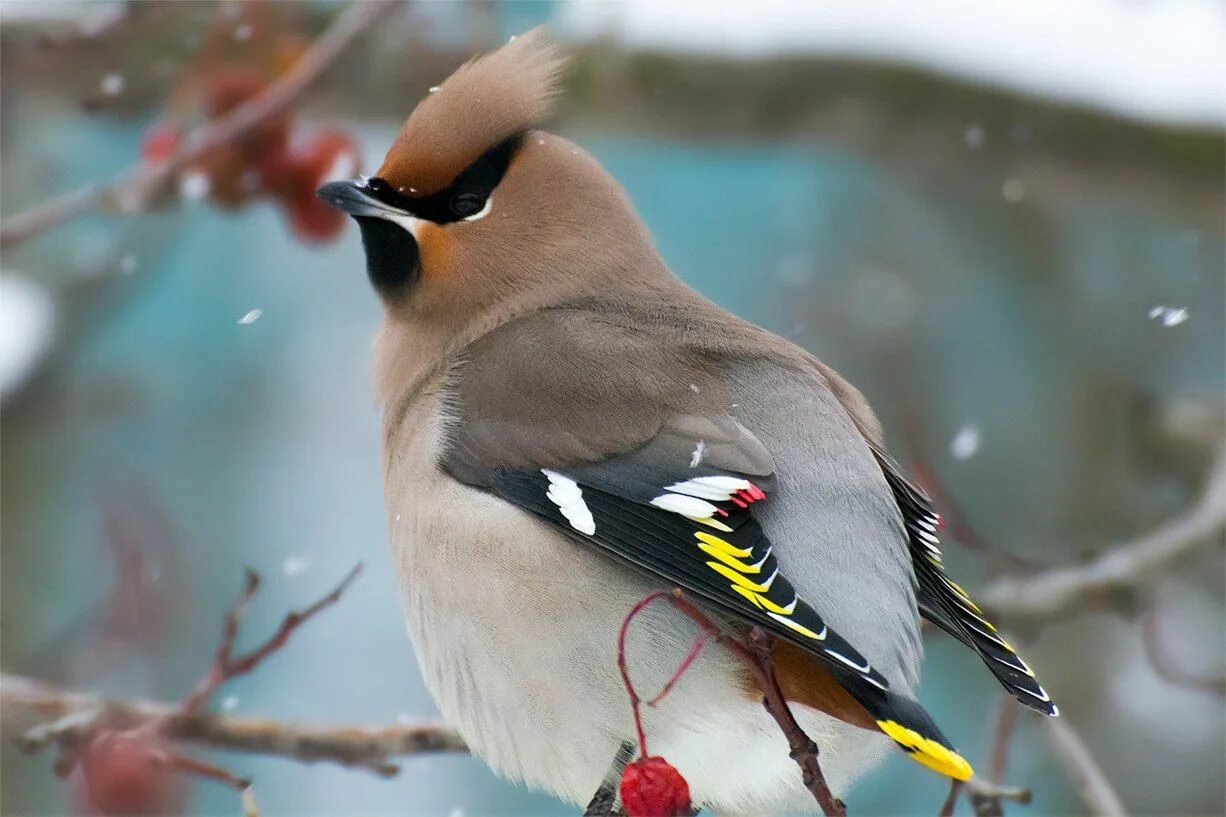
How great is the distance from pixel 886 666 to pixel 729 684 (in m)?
0.34

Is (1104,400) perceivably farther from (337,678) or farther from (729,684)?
(729,684)

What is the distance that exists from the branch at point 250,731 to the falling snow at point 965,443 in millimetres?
3610

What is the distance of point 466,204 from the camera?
131 inches

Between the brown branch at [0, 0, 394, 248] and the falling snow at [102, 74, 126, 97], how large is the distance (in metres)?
0.90

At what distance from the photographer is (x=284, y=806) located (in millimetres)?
6062

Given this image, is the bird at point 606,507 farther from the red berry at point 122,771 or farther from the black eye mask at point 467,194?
the red berry at point 122,771

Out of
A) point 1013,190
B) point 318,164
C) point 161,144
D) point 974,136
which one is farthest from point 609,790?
point 1013,190

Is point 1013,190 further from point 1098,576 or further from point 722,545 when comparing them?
point 722,545

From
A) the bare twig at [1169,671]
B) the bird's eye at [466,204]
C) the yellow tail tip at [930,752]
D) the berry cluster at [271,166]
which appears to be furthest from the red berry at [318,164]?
the yellow tail tip at [930,752]

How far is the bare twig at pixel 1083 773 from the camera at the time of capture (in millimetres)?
3332

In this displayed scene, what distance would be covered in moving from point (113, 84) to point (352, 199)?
2.14 meters

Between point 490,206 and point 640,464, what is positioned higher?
point 490,206

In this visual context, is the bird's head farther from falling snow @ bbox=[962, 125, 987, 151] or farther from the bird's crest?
falling snow @ bbox=[962, 125, 987, 151]

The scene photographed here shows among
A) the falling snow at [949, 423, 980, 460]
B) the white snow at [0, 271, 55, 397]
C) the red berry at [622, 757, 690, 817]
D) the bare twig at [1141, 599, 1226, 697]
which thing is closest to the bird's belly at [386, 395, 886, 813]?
the red berry at [622, 757, 690, 817]
